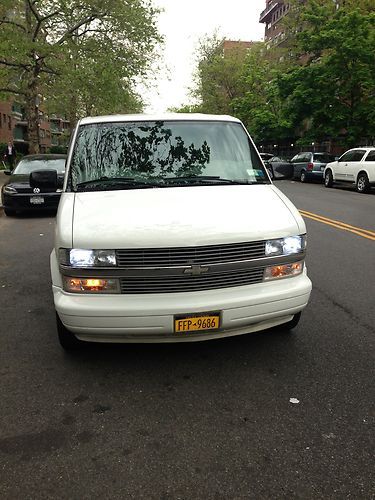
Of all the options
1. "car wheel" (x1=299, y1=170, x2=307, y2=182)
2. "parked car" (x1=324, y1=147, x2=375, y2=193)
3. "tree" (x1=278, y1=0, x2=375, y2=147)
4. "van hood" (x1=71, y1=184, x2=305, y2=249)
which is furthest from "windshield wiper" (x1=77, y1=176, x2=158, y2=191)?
"tree" (x1=278, y1=0, x2=375, y2=147)

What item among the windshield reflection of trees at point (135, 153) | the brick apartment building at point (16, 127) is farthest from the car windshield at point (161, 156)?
the brick apartment building at point (16, 127)

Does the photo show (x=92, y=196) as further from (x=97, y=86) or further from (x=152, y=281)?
(x=97, y=86)

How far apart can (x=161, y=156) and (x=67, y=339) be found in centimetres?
180

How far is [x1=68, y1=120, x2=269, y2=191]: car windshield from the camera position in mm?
4000

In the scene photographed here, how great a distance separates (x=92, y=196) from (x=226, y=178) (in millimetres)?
1215

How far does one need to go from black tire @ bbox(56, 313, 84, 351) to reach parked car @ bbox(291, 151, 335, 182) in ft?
71.1

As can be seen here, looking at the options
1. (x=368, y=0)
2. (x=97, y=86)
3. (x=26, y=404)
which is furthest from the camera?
(x=368, y=0)

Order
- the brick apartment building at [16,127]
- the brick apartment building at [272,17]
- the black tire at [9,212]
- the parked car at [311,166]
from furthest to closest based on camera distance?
the brick apartment building at [272,17] < the brick apartment building at [16,127] < the parked car at [311,166] < the black tire at [9,212]

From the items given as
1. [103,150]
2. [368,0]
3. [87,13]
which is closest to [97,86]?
[87,13]

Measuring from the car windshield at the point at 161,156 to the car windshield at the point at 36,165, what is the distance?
26.9 feet

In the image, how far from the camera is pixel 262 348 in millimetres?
3873

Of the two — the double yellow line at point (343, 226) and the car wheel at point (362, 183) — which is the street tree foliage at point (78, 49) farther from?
the double yellow line at point (343, 226)

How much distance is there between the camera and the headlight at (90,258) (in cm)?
310

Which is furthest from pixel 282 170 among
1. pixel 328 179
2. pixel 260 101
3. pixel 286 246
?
pixel 260 101
